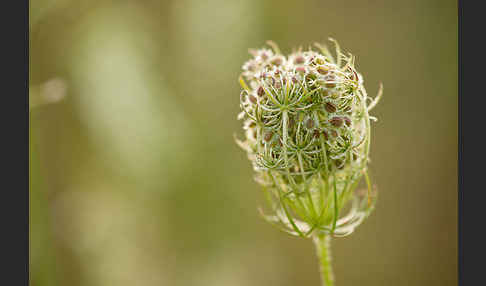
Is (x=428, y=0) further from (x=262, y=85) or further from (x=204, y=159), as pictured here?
(x=262, y=85)

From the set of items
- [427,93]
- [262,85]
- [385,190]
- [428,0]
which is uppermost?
[428,0]

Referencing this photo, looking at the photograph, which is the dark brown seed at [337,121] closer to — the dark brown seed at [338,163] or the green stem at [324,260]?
the dark brown seed at [338,163]

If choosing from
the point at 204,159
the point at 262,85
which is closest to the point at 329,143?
the point at 262,85

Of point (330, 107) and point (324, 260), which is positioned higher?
point (330, 107)

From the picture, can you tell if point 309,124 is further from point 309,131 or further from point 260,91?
point 260,91

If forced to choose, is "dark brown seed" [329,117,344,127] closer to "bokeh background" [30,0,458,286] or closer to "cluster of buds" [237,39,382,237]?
"cluster of buds" [237,39,382,237]

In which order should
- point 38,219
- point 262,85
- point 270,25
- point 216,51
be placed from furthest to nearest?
point 270,25 → point 216,51 → point 38,219 → point 262,85

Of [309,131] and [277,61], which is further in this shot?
[277,61]

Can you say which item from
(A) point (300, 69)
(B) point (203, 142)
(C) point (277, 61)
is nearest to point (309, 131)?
(A) point (300, 69)
